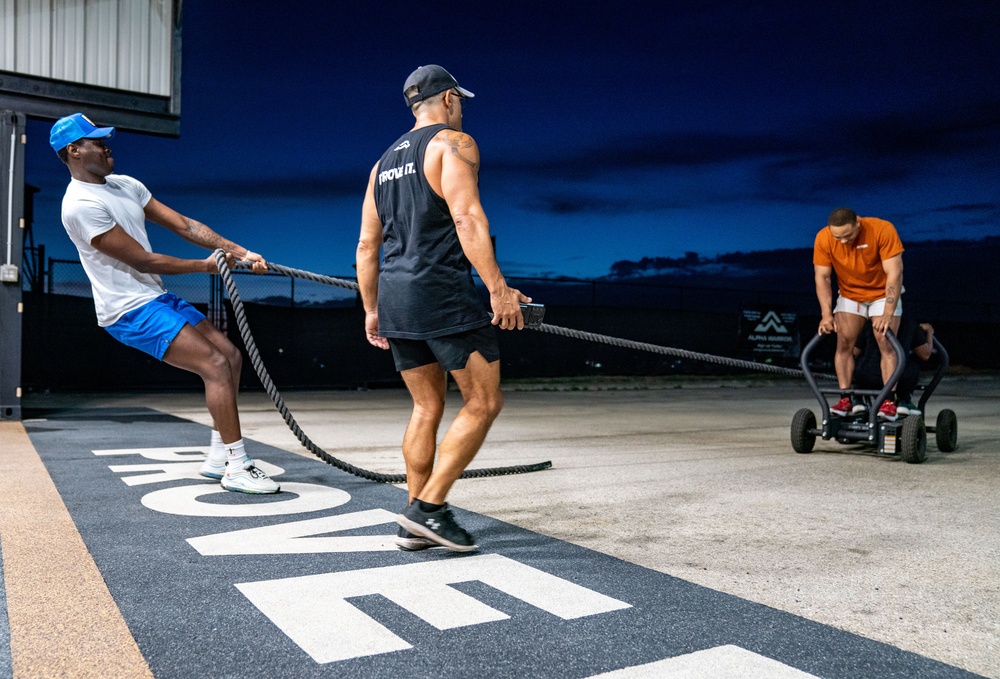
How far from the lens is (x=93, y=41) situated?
8.86 meters

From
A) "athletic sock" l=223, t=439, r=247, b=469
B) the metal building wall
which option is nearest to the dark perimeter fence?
the metal building wall

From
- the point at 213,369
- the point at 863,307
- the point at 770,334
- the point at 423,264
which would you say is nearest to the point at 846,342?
the point at 863,307

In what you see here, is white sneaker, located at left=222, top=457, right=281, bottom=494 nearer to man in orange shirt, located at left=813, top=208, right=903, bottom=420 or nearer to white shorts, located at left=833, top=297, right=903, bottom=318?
man in orange shirt, located at left=813, top=208, right=903, bottom=420

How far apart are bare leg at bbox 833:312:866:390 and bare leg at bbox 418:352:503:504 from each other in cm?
433

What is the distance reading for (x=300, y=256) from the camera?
27.1m

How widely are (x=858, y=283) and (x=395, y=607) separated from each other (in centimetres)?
520

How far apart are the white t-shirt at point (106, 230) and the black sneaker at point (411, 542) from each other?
224 centimetres

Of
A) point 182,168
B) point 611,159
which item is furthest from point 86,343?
point 611,159

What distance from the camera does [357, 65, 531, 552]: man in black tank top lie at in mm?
2881

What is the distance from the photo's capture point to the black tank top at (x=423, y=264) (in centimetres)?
295

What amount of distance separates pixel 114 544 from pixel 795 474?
3975mm

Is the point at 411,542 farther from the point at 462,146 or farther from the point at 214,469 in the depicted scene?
the point at 214,469

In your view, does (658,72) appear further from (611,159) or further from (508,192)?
(508,192)

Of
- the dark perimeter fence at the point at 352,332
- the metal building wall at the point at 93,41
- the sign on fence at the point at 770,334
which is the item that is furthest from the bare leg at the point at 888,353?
the sign on fence at the point at 770,334
